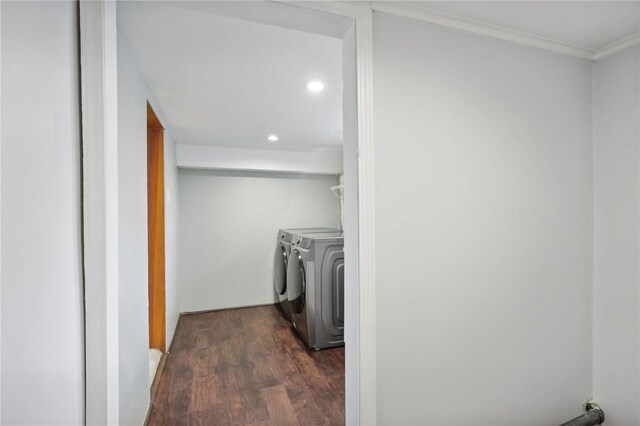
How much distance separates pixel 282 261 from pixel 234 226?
898 mm

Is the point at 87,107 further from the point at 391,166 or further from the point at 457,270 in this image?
the point at 457,270

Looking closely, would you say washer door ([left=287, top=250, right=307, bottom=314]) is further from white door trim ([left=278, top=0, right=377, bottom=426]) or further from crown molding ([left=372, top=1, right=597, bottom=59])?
crown molding ([left=372, top=1, right=597, bottom=59])

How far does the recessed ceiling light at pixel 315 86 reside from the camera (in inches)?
82.8

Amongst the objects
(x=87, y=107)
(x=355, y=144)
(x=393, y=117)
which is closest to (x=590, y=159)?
(x=393, y=117)

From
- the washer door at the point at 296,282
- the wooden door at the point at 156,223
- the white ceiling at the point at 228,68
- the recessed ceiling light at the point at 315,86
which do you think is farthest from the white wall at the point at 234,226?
the recessed ceiling light at the point at 315,86

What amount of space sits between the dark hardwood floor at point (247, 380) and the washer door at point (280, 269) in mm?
568

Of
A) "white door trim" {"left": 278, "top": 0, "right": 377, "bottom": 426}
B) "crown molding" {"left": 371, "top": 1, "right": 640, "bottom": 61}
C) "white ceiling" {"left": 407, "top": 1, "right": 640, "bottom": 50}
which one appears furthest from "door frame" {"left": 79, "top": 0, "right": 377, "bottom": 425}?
"white ceiling" {"left": 407, "top": 1, "right": 640, "bottom": 50}

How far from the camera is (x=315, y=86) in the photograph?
2158mm

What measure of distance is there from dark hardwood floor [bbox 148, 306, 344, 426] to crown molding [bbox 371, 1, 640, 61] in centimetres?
228

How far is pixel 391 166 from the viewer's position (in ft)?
3.89

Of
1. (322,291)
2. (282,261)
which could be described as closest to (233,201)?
(282,261)

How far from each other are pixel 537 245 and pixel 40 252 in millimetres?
1809

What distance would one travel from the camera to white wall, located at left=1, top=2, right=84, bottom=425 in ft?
2.03

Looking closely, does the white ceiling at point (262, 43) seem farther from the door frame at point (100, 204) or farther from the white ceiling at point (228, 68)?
the door frame at point (100, 204)
